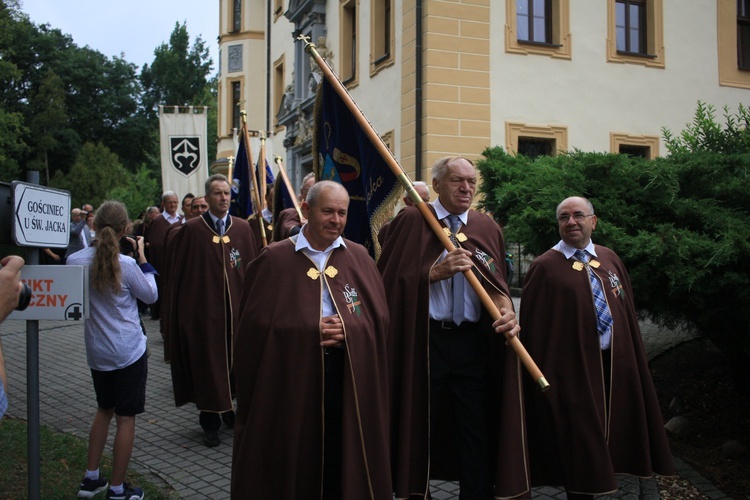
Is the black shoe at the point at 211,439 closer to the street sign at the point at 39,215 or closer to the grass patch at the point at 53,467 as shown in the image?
the grass patch at the point at 53,467

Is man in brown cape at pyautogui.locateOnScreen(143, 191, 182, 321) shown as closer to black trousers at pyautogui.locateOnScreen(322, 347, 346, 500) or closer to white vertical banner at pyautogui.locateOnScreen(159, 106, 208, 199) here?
white vertical banner at pyautogui.locateOnScreen(159, 106, 208, 199)

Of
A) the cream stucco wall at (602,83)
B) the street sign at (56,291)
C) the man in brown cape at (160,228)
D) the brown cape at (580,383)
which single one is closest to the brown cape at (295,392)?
the street sign at (56,291)

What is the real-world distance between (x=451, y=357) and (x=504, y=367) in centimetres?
33

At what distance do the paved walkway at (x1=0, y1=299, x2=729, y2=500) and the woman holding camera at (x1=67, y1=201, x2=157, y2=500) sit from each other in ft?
1.75

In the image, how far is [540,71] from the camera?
634 inches

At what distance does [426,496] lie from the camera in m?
4.65

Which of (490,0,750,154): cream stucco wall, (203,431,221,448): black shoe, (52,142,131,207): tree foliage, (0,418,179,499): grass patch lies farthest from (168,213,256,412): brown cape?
(52,142,131,207): tree foliage

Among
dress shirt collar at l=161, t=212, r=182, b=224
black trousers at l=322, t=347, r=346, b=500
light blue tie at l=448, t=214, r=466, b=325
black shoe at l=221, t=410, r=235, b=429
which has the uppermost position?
dress shirt collar at l=161, t=212, r=182, b=224

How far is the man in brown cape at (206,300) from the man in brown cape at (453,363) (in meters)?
2.47

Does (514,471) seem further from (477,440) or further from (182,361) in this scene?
(182,361)

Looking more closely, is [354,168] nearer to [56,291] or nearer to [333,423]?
[333,423]

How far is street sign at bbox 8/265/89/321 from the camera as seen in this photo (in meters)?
3.88

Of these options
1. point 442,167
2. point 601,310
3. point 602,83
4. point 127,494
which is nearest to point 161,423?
point 127,494

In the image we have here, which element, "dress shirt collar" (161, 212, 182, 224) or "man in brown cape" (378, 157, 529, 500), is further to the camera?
"dress shirt collar" (161, 212, 182, 224)
